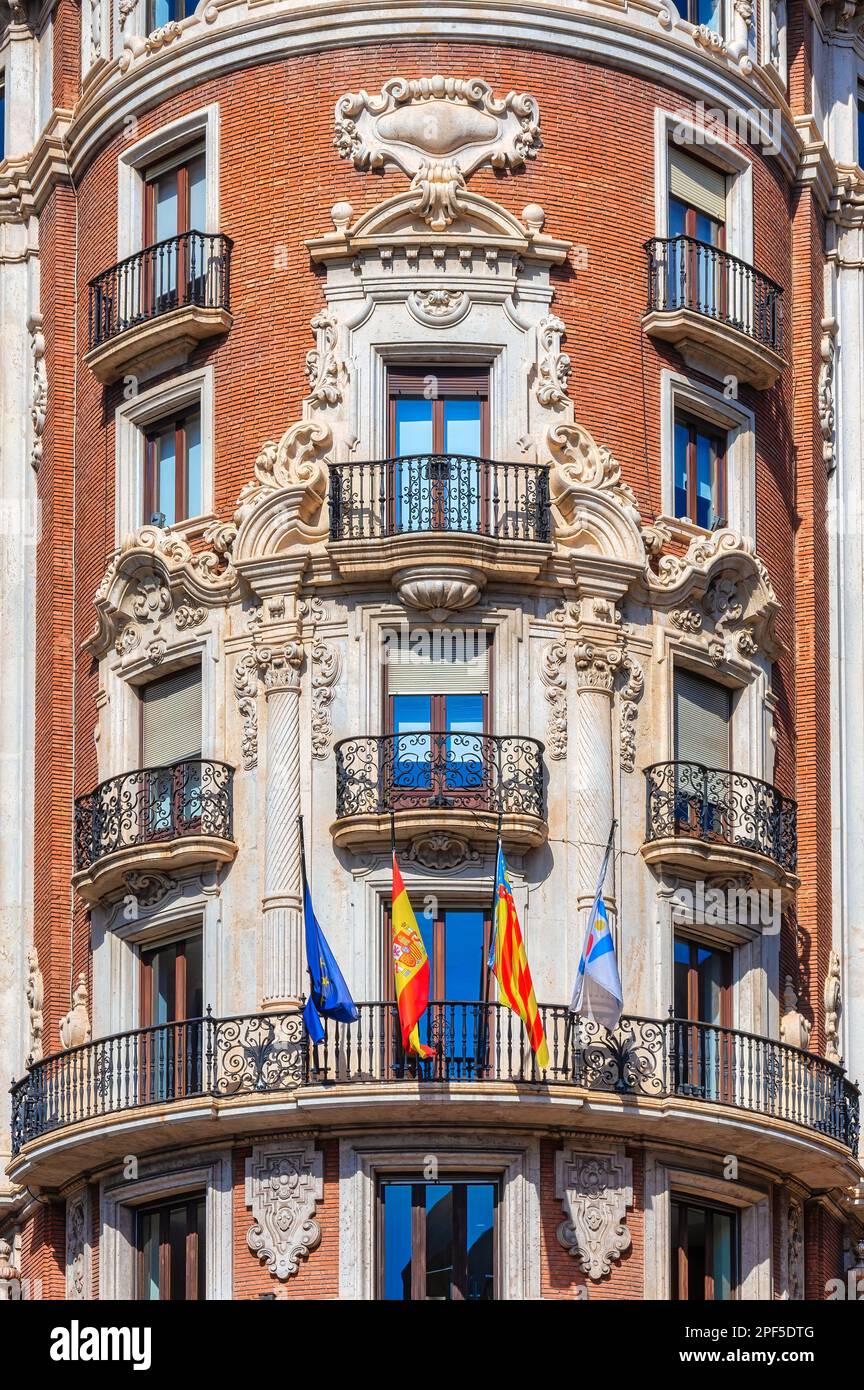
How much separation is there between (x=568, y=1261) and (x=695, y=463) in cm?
1100

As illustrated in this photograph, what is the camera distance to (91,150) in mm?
61062

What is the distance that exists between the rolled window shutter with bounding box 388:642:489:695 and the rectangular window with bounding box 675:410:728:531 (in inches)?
152

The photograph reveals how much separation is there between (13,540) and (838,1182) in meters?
14.3

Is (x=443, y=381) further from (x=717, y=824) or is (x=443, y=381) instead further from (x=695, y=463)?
(x=717, y=824)

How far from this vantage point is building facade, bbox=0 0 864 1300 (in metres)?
54.4

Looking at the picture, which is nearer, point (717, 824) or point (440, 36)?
point (717, 824)

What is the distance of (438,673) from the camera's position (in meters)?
56.2

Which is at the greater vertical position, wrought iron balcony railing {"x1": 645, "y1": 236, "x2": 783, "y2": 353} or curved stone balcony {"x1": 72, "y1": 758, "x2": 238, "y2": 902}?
wrought iron balcony railing {"x1": 645, "y1": 236, "x2": 783, "y2": 353}

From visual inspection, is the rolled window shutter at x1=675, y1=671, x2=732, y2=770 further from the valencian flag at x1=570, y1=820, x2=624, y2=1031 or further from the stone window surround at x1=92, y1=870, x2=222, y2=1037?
the stone window surround at x1=92, y1=870, x2=222, y2=1037

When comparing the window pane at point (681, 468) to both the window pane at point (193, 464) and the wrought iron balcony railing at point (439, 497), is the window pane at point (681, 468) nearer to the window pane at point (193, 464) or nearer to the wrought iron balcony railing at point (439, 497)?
the wrought iron balcony railing at point (439, 497)

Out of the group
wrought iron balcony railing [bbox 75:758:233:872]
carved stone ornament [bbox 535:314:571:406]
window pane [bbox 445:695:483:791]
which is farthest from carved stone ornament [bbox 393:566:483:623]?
wrought iron balcony railing [bbox 75:758:233:872]

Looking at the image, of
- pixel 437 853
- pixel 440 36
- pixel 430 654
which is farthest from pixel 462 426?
pixel 437 853

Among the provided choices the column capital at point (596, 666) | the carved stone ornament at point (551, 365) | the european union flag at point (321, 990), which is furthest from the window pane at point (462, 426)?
the european union flag at point (321, 990)
